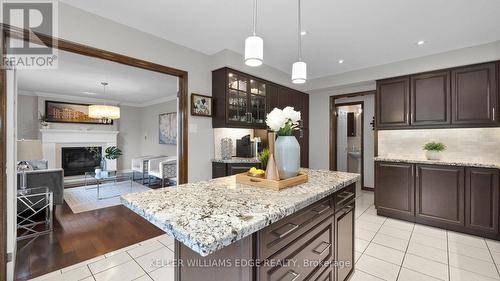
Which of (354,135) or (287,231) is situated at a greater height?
(354,135)

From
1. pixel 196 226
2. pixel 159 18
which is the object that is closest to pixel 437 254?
pixel 196 226

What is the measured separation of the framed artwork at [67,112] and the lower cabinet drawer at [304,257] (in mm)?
7587

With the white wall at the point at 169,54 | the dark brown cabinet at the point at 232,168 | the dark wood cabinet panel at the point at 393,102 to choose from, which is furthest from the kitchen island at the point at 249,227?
the dark wood cabinet panel at the point at 393,102

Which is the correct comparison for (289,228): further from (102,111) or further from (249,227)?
(102,111)

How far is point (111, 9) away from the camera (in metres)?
2.16

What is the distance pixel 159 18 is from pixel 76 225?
3.08 m

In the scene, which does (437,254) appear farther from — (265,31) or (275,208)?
(265,31)

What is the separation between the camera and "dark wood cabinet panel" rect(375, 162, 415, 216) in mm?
3260

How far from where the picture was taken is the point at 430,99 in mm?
3285

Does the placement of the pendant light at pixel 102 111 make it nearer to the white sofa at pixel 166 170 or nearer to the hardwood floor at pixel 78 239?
the white sofa at pixel 166 170

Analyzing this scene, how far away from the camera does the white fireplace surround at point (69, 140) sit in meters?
5.78

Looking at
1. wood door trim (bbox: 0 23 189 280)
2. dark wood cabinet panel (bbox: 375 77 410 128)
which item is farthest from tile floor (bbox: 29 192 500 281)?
dark wood cabinet panel (bbox: 375 77 410 128)

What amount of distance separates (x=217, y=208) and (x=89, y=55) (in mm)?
2286

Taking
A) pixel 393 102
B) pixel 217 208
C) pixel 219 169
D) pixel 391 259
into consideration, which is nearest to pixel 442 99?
→ pixel 393 102
